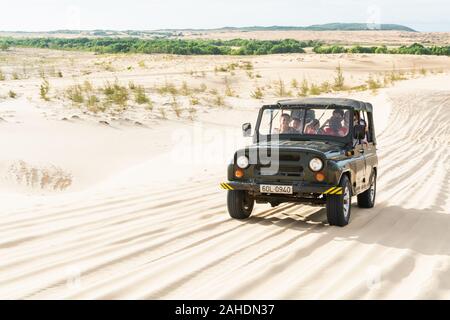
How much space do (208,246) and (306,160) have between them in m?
1.75

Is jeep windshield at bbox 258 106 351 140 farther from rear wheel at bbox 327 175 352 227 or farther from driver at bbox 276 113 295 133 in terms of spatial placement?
rear wheel at bbox 327 175 352 227

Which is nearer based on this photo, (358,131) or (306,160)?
(306,160)

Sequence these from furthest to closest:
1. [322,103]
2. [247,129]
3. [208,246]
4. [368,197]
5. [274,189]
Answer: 1. [368,197]
2. [322,103]
3. [247,129]
4. [274,189]
5. [208,246]

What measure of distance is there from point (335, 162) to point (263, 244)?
1522 millimetres

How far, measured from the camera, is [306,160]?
27.5ft

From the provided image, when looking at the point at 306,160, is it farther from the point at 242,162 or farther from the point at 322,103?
the point at 322,103

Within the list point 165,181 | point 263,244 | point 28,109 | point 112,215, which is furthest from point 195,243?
point 28,109

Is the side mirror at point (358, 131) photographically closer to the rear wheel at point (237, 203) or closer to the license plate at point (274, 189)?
the license plate at point (274, 189)

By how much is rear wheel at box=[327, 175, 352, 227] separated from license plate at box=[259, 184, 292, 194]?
522mm

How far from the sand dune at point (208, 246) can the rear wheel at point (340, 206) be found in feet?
0.46

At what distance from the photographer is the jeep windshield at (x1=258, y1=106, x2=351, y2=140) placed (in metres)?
9.40

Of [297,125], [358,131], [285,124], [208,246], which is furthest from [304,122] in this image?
[208,246]

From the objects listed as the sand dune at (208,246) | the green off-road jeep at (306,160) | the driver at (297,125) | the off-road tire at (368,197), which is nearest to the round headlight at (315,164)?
the green off-road jeep at (306,160)

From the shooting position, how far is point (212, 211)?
31.7 ft
